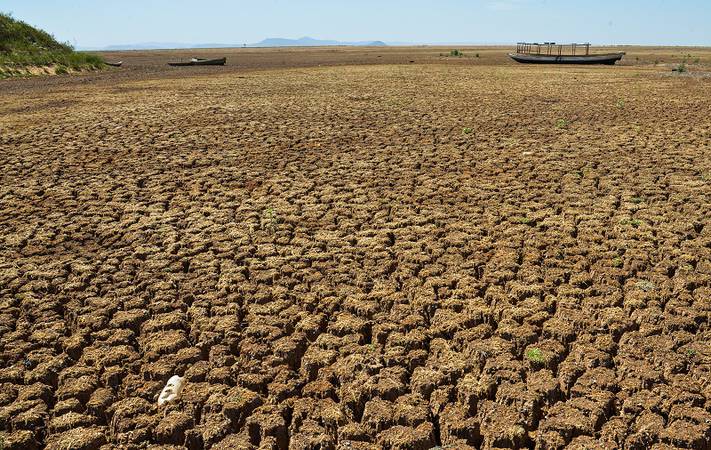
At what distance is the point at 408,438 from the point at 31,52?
106 feet

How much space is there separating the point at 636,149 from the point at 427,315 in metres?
5.48

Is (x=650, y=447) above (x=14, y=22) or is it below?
below

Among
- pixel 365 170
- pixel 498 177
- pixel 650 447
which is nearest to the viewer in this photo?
pixel 650 447

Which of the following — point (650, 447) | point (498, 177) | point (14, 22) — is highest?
point (14, 22)

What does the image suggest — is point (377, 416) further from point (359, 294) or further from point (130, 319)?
point (130, 319)

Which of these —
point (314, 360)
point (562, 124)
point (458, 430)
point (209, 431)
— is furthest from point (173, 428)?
point (562, 124)

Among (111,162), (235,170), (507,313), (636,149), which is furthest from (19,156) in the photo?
(636,149)

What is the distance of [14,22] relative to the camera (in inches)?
1297

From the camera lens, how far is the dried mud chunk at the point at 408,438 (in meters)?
2.38

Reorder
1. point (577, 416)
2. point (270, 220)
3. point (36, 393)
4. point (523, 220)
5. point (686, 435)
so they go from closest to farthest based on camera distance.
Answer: point (686, 435), point (577, 416), point (36, 393), point (523, 220), point (270, 220)

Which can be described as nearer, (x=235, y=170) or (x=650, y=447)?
(x=650, y=447)

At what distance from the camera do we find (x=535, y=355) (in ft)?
9.62

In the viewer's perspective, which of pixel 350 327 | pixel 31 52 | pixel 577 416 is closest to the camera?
pixel 577 416

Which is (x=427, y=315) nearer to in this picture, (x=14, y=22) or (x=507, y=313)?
(x=507, y=313)
